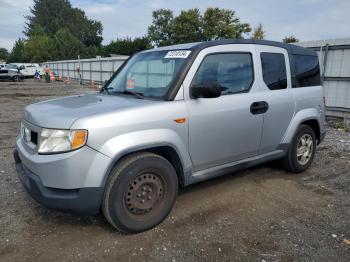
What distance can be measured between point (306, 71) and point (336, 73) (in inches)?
189

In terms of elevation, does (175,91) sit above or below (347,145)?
above

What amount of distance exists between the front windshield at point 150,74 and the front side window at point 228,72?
0.89 feet

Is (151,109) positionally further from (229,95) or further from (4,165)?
(4,165)

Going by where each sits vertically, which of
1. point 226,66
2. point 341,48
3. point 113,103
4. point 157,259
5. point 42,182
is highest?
point 341,48

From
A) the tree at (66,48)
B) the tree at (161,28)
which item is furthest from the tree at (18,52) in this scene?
the tree at (161,28)

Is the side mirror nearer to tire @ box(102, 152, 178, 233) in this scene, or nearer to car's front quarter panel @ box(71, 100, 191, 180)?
car's front quarter panel @ box(71, 100, 191, 180)

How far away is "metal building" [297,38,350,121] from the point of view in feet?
28.8

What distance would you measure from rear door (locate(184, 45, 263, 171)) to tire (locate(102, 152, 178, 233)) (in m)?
0.43

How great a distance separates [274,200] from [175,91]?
77.1 inches

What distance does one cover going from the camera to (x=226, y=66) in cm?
393

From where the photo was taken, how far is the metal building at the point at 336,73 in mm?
8789

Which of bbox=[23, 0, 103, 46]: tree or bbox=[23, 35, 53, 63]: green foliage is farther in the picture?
bbox=[23, 0, 103, 46]: tree

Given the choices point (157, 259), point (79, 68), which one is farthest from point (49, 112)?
point (79, 68)

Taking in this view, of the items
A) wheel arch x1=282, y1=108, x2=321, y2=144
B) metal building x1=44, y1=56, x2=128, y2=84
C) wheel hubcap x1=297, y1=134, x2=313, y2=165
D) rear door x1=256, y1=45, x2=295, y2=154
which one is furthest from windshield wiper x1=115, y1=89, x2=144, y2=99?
metal building x1=44, y1=56, x2=128, y2=84
